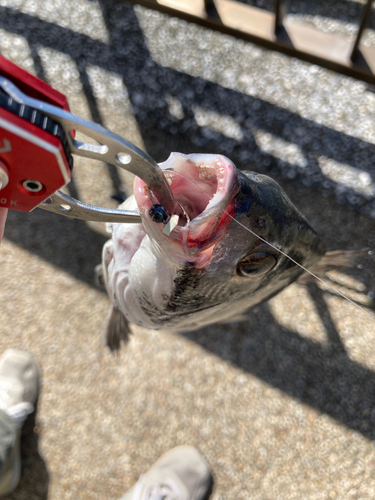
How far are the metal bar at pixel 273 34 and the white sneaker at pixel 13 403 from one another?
6.26ft

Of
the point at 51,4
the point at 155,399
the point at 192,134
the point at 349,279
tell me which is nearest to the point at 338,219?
the point at 349,279

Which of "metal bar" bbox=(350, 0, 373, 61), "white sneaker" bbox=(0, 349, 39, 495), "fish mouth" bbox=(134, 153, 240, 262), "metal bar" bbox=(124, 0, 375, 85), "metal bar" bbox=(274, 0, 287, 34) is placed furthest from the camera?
"white sneaker" bbox=(0, 349, 39, 495)

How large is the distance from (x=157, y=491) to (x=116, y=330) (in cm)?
83

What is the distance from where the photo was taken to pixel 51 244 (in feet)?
8.08

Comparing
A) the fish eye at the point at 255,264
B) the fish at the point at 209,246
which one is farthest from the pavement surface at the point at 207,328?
the fish eye at the point at 255,264

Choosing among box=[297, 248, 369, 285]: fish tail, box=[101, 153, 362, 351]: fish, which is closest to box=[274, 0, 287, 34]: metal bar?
box=[101, 153, 362, 351]: fish

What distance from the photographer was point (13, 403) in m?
2.21

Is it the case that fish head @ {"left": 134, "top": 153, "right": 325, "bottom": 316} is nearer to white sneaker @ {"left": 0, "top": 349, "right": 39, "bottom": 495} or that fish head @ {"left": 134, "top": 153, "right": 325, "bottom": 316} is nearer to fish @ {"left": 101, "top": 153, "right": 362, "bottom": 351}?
fish @ {"left": 101, "top": 153, "right": 362, "bottom": 351}

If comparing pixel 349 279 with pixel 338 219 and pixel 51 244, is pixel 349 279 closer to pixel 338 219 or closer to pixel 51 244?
pixel 338 219

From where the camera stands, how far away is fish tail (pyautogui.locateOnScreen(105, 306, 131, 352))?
2.10 metres

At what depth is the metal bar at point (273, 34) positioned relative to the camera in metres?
1.89

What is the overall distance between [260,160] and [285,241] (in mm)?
1246

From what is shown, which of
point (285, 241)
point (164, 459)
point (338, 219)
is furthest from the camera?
point (338, 219)

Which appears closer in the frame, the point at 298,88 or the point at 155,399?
the point at 155,399
